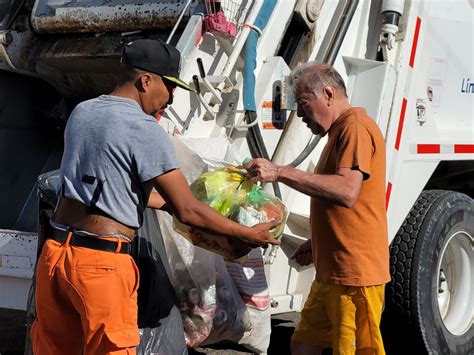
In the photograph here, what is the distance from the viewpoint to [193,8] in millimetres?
3279

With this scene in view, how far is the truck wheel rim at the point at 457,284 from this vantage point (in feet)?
13.4

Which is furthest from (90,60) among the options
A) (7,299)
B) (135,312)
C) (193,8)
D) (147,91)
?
(135,312)

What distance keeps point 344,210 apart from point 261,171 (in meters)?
0.34

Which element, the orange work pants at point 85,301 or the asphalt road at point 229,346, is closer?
the orange work pants at point 85,301

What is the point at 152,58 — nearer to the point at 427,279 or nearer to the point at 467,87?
the point at 427,279

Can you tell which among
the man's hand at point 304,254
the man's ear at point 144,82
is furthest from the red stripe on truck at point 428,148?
the man's ear at point 144,82

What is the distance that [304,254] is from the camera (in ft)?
10.4

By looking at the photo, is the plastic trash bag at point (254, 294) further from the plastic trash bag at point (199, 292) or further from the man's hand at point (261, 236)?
the man's hand at point (261, 236)

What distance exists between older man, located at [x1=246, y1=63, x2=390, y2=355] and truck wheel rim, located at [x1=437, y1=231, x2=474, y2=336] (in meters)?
1.48

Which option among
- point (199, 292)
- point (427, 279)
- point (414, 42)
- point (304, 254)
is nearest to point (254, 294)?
point (199, 292)

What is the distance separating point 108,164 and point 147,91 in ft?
0.88

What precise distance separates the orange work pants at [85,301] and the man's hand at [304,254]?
98 cm

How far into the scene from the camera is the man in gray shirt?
223 centimetres

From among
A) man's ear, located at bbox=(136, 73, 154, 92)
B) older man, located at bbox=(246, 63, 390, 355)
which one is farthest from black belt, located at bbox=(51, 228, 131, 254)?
older man, located at bbox=(246, 63, 390, 355)
